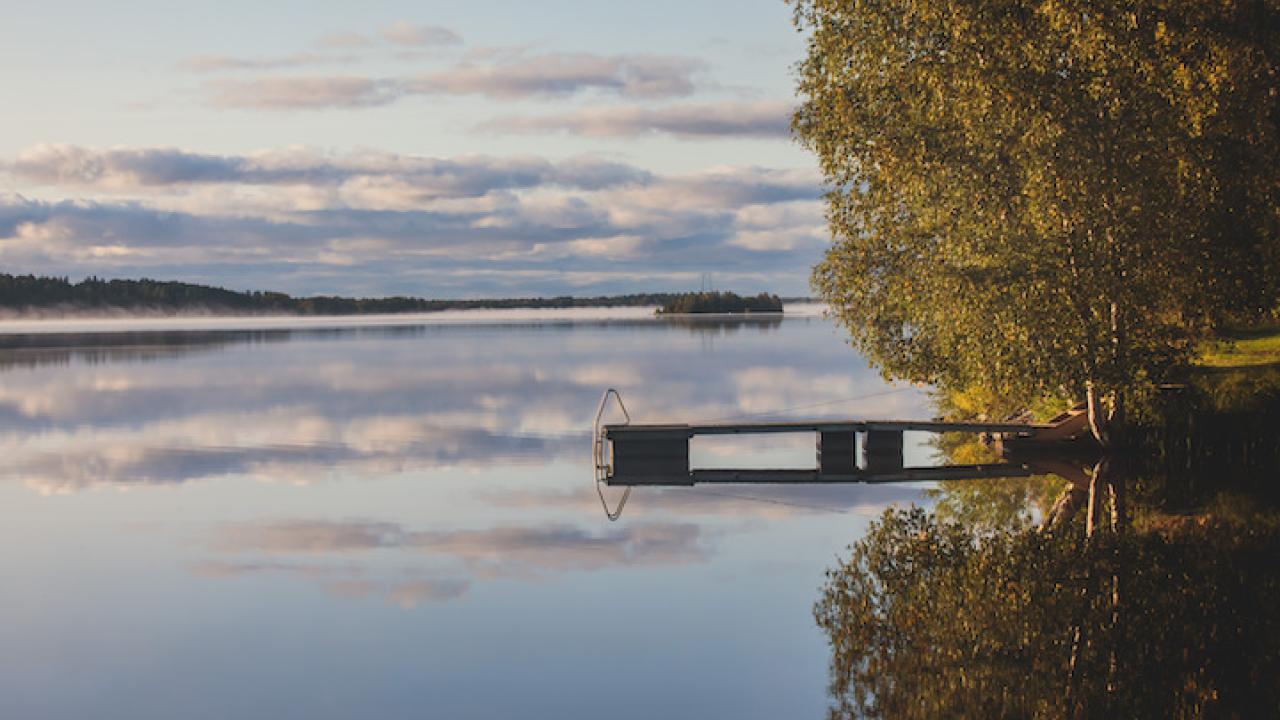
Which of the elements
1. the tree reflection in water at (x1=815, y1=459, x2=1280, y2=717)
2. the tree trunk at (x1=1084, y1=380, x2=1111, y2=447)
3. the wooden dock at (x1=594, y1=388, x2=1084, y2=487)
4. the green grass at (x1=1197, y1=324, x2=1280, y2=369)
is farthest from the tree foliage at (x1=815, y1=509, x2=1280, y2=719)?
the green grass at (x1=1197, y1=324, x2=1280, y2=369)

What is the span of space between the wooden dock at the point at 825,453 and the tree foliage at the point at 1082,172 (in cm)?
296

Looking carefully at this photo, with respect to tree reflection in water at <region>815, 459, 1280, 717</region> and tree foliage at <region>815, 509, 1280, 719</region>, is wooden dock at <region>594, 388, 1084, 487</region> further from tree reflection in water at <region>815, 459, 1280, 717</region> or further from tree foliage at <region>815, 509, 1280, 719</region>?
tree foliage at <region>815, 509, 1280, 719</region>

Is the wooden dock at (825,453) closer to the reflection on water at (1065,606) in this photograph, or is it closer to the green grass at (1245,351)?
the reflection on water at (1065,606)

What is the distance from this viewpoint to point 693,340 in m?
138

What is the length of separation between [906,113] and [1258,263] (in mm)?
9292

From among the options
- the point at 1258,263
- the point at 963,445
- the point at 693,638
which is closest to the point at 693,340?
the point at 963,445

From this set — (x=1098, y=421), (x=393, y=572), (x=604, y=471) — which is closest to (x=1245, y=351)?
(x=1098, y=421)

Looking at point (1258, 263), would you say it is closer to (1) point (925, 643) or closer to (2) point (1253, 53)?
(2) point (1253, 53)

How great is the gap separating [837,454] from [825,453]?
1.13ft

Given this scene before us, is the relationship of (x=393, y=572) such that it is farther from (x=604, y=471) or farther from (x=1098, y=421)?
(x=1098, y=421)

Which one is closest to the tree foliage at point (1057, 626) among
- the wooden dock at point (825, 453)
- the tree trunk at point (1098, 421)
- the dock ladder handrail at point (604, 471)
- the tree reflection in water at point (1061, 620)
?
the tree reflection in water at point (1061, 620)

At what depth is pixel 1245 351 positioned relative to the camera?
3944 cm

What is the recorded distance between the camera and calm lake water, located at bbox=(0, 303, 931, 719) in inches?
578

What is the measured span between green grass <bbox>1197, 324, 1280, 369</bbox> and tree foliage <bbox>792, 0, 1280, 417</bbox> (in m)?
5.63
